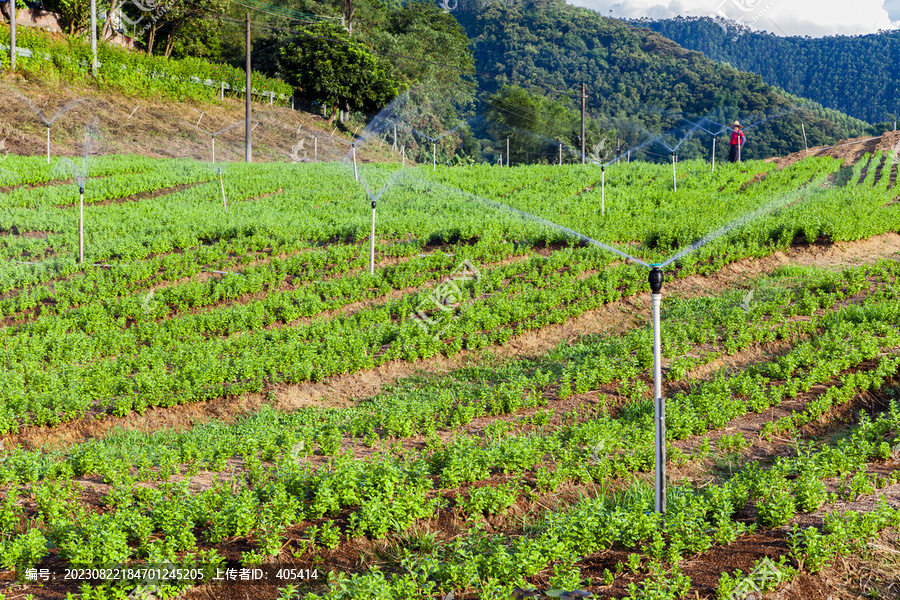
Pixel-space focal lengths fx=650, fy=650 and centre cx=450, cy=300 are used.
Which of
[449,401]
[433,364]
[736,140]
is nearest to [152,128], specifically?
[736,140]

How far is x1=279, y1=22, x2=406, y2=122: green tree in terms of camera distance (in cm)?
5375

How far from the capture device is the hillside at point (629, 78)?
246 feet

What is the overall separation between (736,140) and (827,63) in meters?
112

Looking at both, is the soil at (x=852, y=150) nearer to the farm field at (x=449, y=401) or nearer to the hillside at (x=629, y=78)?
the farm field at (x=449, y=401)

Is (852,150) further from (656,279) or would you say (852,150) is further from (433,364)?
(656,279)

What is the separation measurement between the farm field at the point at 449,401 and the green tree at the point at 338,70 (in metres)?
34.5

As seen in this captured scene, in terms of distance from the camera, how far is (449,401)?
380 inches

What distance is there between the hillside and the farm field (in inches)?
2241

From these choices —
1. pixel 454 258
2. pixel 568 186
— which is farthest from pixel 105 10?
pixel 454 258


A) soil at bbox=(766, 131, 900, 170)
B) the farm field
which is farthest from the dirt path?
soil at bbox=(766, 131, 900, 170)

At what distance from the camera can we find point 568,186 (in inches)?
1086

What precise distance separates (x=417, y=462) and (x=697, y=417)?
398 centimetres

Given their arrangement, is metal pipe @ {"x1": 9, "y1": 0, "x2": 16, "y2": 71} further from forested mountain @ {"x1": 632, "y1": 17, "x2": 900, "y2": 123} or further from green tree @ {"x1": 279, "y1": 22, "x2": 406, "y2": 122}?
forested mountain @ {"x1": 632, "y1": 17, "x2": 900, "y2": 123}
